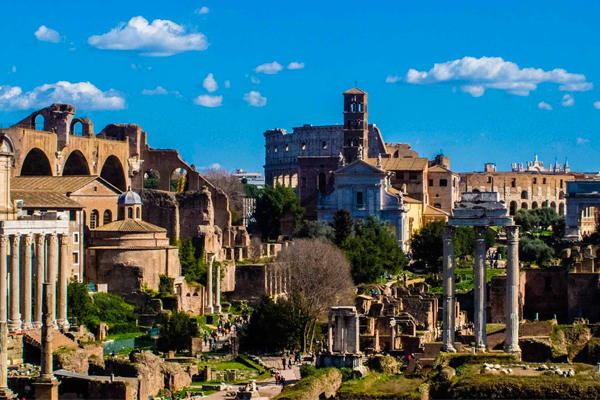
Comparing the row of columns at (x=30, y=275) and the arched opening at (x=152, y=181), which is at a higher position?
the arched opening at (x=152, y=181)

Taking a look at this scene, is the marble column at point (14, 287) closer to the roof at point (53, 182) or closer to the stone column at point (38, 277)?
the stone column at point (38, 277)

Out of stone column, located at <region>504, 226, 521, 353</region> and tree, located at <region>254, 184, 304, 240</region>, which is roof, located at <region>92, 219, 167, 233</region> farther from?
tree, located at <region>254, 184, 304, 240</region>

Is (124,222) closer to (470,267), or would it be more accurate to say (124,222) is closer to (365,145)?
(470,267)

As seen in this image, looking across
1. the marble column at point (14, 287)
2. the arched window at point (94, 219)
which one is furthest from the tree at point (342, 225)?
the marble column at point (14, 287)

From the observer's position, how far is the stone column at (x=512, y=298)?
124ft

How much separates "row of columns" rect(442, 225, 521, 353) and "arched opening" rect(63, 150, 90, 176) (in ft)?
115

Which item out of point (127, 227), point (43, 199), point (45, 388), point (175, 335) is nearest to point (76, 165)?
point (127, 227)

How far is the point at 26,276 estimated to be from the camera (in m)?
43.6

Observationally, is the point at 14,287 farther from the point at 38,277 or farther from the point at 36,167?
the point at 36,167

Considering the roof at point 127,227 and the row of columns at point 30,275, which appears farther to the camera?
the roof at point 127,227

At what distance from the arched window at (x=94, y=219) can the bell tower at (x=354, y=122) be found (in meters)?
38.4

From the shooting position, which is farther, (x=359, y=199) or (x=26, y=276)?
(x=359, y=199)

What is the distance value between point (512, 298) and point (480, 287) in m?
0.92

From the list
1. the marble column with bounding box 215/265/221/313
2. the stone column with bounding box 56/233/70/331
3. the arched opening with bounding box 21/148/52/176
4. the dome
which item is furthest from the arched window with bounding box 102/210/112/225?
the stone column with bounding box 56/233/70/331
